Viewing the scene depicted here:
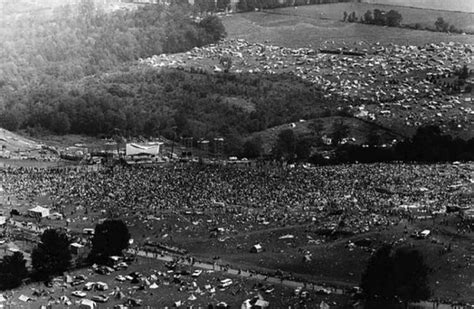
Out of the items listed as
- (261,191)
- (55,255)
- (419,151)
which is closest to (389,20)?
(419,151)

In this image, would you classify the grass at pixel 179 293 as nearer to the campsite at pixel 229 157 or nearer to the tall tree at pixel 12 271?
the campsite at pixel 229 157

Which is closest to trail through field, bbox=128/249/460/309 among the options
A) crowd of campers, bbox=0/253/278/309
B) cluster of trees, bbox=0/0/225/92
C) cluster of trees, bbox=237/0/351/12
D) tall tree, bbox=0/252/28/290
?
crowd of campers, bbox=0/253/278/309

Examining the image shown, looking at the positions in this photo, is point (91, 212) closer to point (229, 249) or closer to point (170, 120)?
point (229, 249)

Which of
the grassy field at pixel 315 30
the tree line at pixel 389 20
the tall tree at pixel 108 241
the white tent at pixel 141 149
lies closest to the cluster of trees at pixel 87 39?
the grassy field at pixel 315 30

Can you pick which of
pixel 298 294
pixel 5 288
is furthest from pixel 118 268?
pixel 298 294

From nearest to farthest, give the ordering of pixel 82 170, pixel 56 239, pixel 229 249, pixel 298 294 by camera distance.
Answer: pixel 298 294 < pixel 56 239 < pixel 229 249 < pixel 82 170

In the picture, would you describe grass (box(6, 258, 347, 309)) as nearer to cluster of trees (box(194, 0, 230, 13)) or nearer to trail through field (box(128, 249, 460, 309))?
trail through field (box(128, 249, 460, 309))
